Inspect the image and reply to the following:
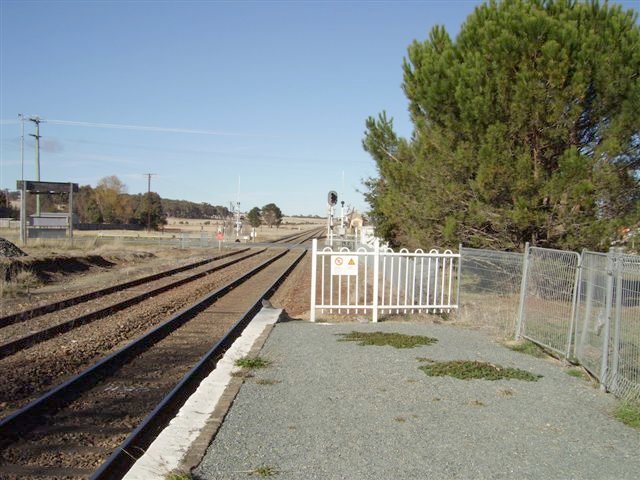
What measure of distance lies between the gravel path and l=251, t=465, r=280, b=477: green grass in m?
0.02

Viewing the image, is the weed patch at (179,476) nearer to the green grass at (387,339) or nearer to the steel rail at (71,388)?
the steel rail at (71,388)

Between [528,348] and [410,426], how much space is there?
467 cm

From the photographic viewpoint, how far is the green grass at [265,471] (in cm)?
473

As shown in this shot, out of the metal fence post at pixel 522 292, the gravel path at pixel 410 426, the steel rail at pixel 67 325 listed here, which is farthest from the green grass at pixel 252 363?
the steel rail at pixel 67 325

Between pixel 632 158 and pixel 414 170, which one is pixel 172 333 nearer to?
pixel 414 170

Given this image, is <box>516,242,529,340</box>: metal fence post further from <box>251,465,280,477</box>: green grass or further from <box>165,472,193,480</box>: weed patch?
<box>165,472,193,480</box>: weed patch

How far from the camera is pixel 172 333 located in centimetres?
1328

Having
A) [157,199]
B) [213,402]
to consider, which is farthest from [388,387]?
[157,199]

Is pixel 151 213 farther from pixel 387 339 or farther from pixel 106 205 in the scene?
pixel 387 339

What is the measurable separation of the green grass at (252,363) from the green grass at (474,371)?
2.03 metres

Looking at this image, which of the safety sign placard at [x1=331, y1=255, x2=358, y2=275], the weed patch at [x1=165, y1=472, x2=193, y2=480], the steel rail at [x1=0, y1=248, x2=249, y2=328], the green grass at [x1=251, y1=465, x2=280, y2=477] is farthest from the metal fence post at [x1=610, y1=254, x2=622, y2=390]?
the steel rail at [x1=0, y1=248, x2=249, y2=328]

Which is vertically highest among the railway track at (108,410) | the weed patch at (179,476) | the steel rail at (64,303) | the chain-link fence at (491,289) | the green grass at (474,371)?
the chain-link fence at (491,289)

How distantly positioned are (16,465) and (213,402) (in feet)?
6.14

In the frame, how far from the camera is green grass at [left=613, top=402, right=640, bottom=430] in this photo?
6.06m
